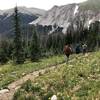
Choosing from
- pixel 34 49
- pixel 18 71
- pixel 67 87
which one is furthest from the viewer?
pixel 34 49

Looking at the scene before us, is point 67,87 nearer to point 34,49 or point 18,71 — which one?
point 18,71

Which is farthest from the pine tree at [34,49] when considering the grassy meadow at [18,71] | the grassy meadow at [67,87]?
the grassy meadow at [67,87]

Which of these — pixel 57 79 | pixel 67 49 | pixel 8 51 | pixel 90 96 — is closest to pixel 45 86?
pixel 57 79

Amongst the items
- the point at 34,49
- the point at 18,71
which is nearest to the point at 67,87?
the point at 18,71

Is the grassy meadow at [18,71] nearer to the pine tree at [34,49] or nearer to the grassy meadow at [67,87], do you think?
the grassy meadow at [67,87]

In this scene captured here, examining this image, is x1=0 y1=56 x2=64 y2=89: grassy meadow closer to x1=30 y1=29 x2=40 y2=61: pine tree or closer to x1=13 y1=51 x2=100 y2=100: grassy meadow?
x1=13 y1=51 x2=100 y2=100: grassy meadow

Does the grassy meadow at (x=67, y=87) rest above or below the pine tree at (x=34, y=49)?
above

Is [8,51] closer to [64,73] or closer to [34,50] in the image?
[34,50]

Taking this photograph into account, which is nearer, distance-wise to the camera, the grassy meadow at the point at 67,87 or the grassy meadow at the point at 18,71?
the grassy meadow at the point at 67,87

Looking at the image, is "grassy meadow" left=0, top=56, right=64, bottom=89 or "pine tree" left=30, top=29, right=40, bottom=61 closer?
"grassy meadow" left=0, top=56, right=64, bottom=89

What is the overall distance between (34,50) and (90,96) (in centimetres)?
7515

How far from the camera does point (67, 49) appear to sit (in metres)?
31.6

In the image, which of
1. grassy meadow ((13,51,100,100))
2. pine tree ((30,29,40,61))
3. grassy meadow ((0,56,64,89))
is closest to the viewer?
grassy meadow ((13,51,100,100))

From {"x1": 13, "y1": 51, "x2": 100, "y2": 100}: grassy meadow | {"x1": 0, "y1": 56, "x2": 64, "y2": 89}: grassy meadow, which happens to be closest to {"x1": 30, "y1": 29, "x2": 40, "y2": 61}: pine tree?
{"x1": 0, "y1": 56, "x2": 64, "y2": 89}: grassy meadow
